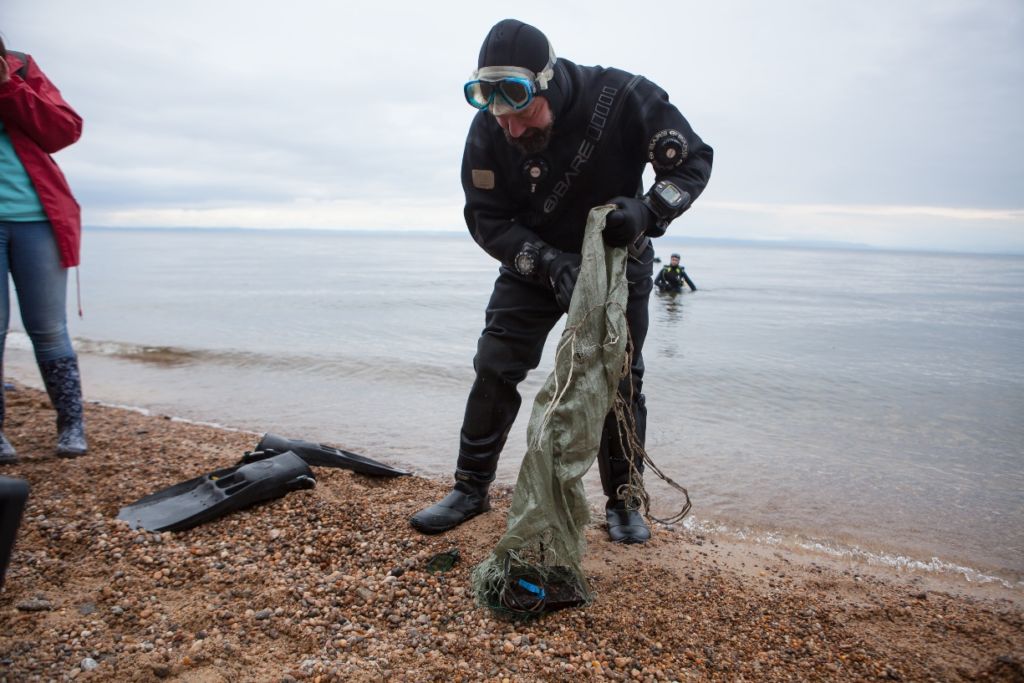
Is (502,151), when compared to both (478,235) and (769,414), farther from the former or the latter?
(769,414)

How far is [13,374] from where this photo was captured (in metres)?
7.61

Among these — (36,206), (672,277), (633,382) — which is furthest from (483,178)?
(672,277)

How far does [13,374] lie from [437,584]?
300 inches

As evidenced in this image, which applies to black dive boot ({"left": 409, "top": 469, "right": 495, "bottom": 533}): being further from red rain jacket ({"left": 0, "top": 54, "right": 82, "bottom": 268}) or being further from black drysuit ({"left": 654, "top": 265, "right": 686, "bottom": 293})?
black drysuit ({"left": 654, "top": 265, "right": 686, "bottom": 293})

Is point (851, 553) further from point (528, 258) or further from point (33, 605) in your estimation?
point (33, 605)

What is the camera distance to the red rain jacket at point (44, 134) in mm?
3170

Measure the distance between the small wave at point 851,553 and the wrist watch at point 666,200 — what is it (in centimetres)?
192

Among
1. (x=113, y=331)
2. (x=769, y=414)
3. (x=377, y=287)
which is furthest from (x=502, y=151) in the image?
(x=377, y=287)

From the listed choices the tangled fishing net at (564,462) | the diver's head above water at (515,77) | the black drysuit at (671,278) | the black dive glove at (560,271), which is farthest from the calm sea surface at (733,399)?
the black drysuit at (671,278)

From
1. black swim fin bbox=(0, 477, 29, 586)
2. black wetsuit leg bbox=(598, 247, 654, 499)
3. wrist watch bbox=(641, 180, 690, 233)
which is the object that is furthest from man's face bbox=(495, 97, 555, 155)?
black swim fin bbox=(0, 477, 29, 586)

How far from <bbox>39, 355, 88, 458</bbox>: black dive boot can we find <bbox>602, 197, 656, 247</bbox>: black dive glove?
3128mm

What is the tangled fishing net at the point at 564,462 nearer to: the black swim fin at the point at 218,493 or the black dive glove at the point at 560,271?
the black dive glove at the point at 560,271

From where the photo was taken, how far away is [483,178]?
2.83 meters

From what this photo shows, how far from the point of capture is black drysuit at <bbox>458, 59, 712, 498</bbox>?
267cm
